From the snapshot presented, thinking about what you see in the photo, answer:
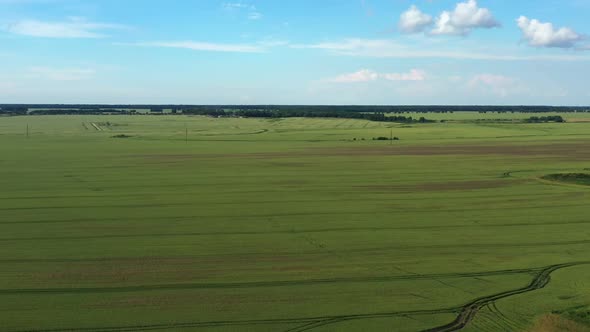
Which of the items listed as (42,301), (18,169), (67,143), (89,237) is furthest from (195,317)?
(67,143)

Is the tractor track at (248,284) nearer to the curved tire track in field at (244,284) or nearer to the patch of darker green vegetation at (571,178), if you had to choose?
the curved tire track in field at (244,284)

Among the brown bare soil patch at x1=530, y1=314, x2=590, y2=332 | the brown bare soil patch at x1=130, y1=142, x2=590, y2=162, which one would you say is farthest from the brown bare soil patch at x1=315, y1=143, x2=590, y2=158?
the brown bare soil patch at x1=530, y1=314, x2=590, y2=332

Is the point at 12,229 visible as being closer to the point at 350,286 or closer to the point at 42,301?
the point at 42,301

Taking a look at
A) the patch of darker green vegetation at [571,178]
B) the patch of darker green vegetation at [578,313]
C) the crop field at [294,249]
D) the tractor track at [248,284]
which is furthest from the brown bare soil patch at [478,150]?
the patch of darker green vegetation at [578,313]

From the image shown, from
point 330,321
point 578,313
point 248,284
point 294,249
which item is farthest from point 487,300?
point 294,249

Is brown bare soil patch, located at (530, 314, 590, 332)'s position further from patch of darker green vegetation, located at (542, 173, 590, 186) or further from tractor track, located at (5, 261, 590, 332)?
patch of darker green vegetation, located at (542, 173, 590, 186)

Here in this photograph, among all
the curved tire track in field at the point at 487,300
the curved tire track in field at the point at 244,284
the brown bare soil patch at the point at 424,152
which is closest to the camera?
the curved tire track in field at the point at 487,300
